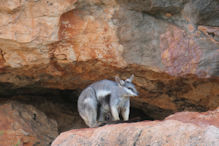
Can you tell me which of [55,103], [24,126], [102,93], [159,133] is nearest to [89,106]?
[102,93]

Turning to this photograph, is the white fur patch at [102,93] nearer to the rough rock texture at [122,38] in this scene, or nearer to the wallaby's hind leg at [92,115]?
the wallaby's hind leg at [92,115]

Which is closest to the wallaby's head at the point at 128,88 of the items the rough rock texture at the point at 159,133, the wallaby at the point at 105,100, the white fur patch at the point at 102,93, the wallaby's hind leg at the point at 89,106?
the wallaby at the point at 105,100

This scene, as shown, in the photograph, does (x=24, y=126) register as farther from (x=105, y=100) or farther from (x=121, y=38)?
(x=121, y=38)

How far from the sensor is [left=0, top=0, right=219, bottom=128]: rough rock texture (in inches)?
251

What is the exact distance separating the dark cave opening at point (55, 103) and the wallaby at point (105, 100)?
233 cm

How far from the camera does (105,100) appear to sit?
6359 millimetres

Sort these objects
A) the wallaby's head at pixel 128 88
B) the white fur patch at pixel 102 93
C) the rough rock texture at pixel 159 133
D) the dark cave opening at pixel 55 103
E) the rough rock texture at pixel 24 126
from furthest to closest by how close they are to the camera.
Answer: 1. the dark cave opening at pixel 55 103
2. the rough rock texture at pixel 24 126
3. the white fur patch at pixel 102 93
4. the wallaby's head at pixel 128 88
5. the rough rock texture at pixel 159 133

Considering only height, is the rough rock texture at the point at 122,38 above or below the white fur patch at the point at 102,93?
above

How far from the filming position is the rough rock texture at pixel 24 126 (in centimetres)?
750

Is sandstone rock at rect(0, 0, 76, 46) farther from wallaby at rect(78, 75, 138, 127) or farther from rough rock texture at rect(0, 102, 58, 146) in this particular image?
rough rock texture at rect(0, 102, 58, 146)

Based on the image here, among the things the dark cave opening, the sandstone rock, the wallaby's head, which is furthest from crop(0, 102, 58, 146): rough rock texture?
the wallaby's head

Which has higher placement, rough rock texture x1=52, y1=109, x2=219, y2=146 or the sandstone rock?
the sandstone rock

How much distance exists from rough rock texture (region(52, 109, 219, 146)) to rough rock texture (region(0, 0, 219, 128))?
6.24 feet

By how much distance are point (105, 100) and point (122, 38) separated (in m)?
1.17
